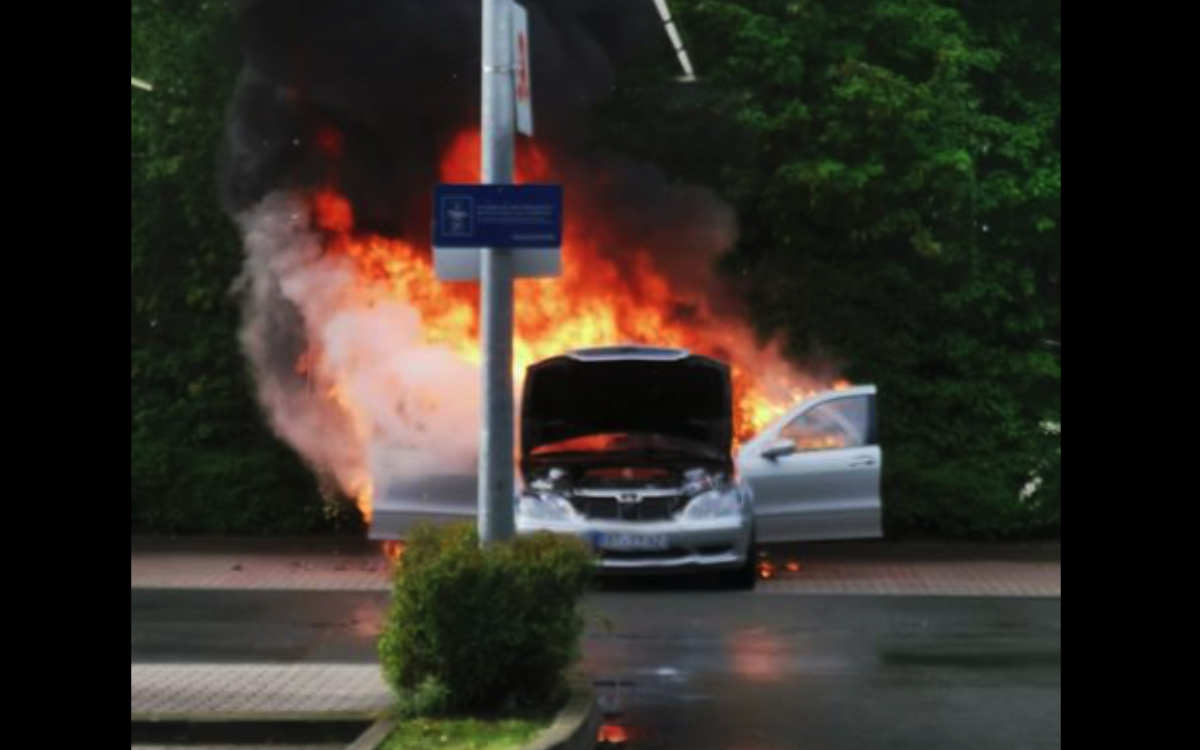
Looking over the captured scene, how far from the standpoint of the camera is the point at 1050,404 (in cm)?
2323

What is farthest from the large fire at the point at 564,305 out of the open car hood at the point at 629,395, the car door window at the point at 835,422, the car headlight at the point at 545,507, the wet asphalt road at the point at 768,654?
the wet asphalt road at the point at 768,654

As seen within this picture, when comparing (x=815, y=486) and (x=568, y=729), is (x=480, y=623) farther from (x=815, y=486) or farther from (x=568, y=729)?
(x=815, y=486)

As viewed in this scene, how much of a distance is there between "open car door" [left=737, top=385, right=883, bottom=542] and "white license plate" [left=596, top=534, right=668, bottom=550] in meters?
1.37

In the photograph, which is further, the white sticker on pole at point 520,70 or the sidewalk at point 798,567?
the sidewalk at point 798,567

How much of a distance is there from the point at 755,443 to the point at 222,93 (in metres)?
7.26

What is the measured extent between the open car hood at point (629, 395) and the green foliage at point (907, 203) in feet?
7.62

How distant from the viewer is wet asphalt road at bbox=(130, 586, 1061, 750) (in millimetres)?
11820

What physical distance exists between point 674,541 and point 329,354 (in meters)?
5.19

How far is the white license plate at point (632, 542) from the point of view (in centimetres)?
1905

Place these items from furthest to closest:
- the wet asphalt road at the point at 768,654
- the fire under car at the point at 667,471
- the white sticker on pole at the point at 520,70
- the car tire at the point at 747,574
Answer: the car tire at the point at 747,574
the fire under car at the point at 667,471
the white sticker on pole at the point at 520,70
the wet asphalt road at the point at 768,654

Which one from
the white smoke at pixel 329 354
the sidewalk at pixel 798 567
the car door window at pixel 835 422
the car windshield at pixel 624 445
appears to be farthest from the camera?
the white smoke at pixel 329 354

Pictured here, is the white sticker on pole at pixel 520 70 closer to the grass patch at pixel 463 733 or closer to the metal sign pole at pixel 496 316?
the metal sign pole at pixel 496 316

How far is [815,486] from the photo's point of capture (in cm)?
2031
